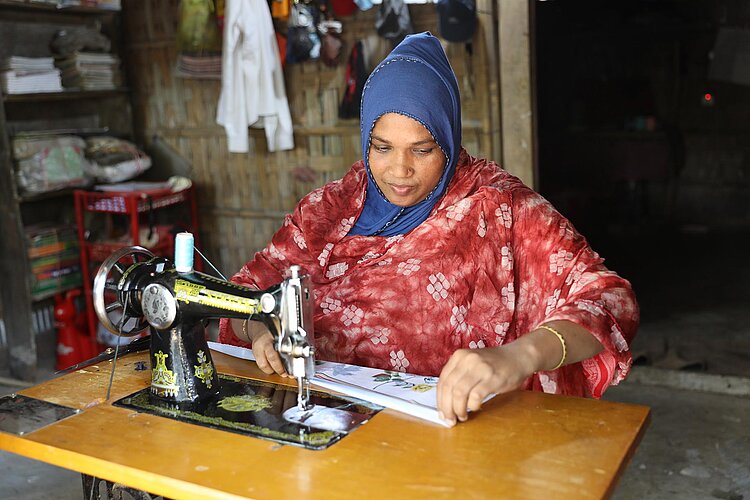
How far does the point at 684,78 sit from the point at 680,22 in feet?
1.89

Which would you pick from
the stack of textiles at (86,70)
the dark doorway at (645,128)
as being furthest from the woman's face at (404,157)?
the dark doorway at (645,128)

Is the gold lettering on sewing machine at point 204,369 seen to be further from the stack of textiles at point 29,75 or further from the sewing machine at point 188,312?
the stack of textiles at point 29,75

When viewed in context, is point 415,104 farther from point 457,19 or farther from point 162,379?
point 457,19

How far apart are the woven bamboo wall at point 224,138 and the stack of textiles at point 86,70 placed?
0.35 m

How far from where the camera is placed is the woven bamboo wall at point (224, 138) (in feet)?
15.3

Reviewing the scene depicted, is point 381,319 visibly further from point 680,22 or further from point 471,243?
point 680,22

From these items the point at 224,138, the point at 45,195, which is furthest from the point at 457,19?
the point at 45,195

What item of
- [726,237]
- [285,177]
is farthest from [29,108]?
[726,237]

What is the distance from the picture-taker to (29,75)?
14.5 ft

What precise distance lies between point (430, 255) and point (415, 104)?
37 centimetres

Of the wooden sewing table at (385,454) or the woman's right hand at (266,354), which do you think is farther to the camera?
the woman's right hand at (266,354)

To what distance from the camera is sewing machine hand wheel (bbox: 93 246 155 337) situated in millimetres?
1716

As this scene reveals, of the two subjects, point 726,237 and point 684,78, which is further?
point 684,78

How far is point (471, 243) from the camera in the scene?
2014 mm
